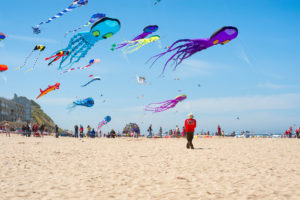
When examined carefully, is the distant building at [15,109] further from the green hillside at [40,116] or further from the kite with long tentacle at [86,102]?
the kite with long tentacle at [86,102]

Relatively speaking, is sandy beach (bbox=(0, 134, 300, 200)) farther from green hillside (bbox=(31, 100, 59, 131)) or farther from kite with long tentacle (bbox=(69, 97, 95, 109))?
green hillside (bbox=(31, 100, 59, 131))

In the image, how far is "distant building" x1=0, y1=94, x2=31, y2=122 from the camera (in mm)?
77688

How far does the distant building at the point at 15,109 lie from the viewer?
77688mm

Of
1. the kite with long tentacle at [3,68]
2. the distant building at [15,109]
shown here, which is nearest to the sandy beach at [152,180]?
the kite with long tentacle at [3,68]

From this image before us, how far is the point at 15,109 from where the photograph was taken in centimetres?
8688

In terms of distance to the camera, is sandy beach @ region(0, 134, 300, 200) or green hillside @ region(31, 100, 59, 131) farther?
green hillside @ region(31, 100, 59, 131)

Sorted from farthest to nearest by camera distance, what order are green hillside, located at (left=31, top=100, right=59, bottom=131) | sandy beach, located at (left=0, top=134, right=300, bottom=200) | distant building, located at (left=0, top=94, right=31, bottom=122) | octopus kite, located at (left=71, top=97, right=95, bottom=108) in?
green hillside, located at (left=31, top=100, right=59, bottom=131) < distant building, located at (left=0, top=94, right=31, bottom=122) < octopus kite, located at (left=71, top=97, right=95, bottom=108) < sandy beach, located at (left=0, top=134, right=300, bottom=200)

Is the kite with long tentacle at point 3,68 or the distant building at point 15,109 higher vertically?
the distant building at point 15,109

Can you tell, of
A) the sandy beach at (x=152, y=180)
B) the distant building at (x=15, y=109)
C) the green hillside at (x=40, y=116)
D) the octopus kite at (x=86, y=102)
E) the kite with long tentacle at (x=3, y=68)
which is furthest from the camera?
the green hillside at (x=40, y=116)

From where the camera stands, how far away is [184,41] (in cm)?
1227

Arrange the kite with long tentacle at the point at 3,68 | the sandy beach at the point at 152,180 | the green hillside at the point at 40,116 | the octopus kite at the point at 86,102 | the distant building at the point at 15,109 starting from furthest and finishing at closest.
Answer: the green hillside at the point at 40,116 < the distant building at the point at 15,109 < the octopus kite at the point at 86,102 < the kite with long tentacle at the point at 3,68 < the sandy beach at the point at 152,180

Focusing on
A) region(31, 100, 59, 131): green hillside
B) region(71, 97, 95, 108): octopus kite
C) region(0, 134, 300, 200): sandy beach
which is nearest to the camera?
region(0, 134, 300, 200): sandy beach

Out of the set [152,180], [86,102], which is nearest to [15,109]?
[86,102]

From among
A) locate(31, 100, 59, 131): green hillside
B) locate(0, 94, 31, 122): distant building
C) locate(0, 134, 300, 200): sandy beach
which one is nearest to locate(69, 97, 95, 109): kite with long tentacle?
locate(0, 134, 300, 200): sandy beach
